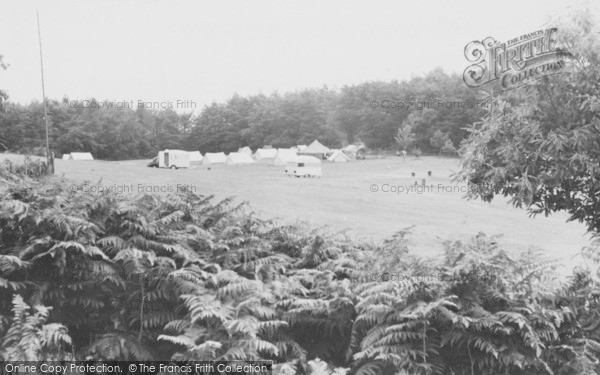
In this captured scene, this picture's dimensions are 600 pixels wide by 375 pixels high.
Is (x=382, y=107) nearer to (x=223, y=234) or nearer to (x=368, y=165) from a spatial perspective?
(x=368, y=165)

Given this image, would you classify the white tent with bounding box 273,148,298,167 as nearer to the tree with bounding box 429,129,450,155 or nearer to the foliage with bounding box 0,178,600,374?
the tree with bounding box 429,129,450,155

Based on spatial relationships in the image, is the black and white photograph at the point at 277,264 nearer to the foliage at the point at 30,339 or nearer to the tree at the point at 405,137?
the foliage at the point at 30,339

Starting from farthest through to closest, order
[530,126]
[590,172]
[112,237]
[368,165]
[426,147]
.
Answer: [368,165], [426,147], [530,126], [590,172], [112,237]

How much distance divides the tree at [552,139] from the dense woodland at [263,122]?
799 mm

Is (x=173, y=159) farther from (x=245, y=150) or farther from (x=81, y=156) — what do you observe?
(x=245, y=150)

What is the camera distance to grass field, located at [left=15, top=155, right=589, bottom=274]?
912cm

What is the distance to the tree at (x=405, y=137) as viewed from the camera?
11289 mm

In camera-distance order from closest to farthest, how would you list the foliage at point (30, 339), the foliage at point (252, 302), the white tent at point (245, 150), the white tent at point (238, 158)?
the foliage at point (30, 339)
the foliage at point (252, 302)
the white tent at point (238, 158)
the white tent at point (245, 150)

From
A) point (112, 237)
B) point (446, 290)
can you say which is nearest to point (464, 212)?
point (446, 290)

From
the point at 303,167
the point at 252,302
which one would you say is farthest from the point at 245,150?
the point at 252,302

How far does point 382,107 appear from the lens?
38.1 feet

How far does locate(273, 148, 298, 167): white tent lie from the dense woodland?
62 cm

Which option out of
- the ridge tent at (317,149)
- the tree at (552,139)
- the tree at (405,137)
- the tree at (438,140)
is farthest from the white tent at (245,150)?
the tree at (552,139)

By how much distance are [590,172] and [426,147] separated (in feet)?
20.6
